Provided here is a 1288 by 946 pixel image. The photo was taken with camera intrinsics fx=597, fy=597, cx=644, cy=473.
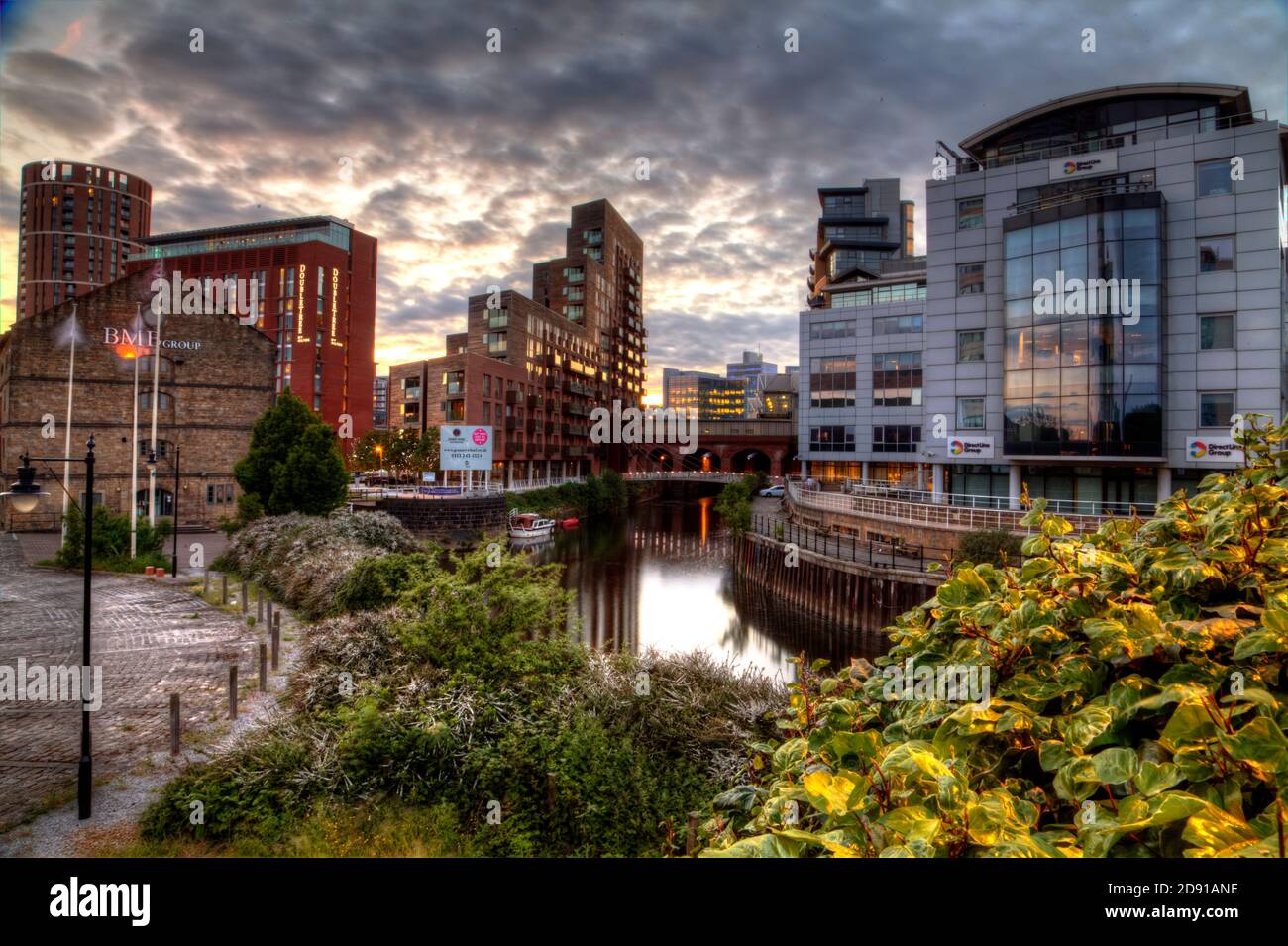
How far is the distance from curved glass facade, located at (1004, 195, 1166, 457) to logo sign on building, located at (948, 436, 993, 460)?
1.67m

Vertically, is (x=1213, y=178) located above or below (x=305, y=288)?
below

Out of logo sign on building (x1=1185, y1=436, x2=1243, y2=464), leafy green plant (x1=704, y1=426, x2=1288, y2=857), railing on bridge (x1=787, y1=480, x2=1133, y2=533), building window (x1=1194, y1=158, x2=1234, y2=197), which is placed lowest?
railing on bridge (x1=787, y1=480, x2=1133, y2=533)

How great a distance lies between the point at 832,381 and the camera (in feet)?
168

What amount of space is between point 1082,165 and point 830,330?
72.2 ft

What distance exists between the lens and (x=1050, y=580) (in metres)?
2.44

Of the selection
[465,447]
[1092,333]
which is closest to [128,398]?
[465,447]

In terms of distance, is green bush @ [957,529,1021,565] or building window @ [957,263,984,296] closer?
green bush @ [957,529,1021,565]

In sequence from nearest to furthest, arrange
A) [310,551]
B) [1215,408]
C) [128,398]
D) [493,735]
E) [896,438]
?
[493,735]
[310,551]
[1215,408]
[128,398]
[896,438]

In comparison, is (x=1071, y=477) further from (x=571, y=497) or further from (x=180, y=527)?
(x=180, y=527)

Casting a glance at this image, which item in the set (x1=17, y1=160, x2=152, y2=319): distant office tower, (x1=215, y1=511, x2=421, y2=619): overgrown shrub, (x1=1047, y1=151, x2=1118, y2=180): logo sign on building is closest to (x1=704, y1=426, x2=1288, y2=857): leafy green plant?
(x1=17, y1=160, x2=152, y2=319): distant office tower

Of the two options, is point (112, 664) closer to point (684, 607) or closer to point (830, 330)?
point (684, 607)

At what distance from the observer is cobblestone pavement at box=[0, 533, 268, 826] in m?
8.54

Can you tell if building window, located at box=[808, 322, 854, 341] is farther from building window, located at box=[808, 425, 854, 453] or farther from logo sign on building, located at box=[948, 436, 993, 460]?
logo sign on building, located at box=[948, 436, 993, 460]
